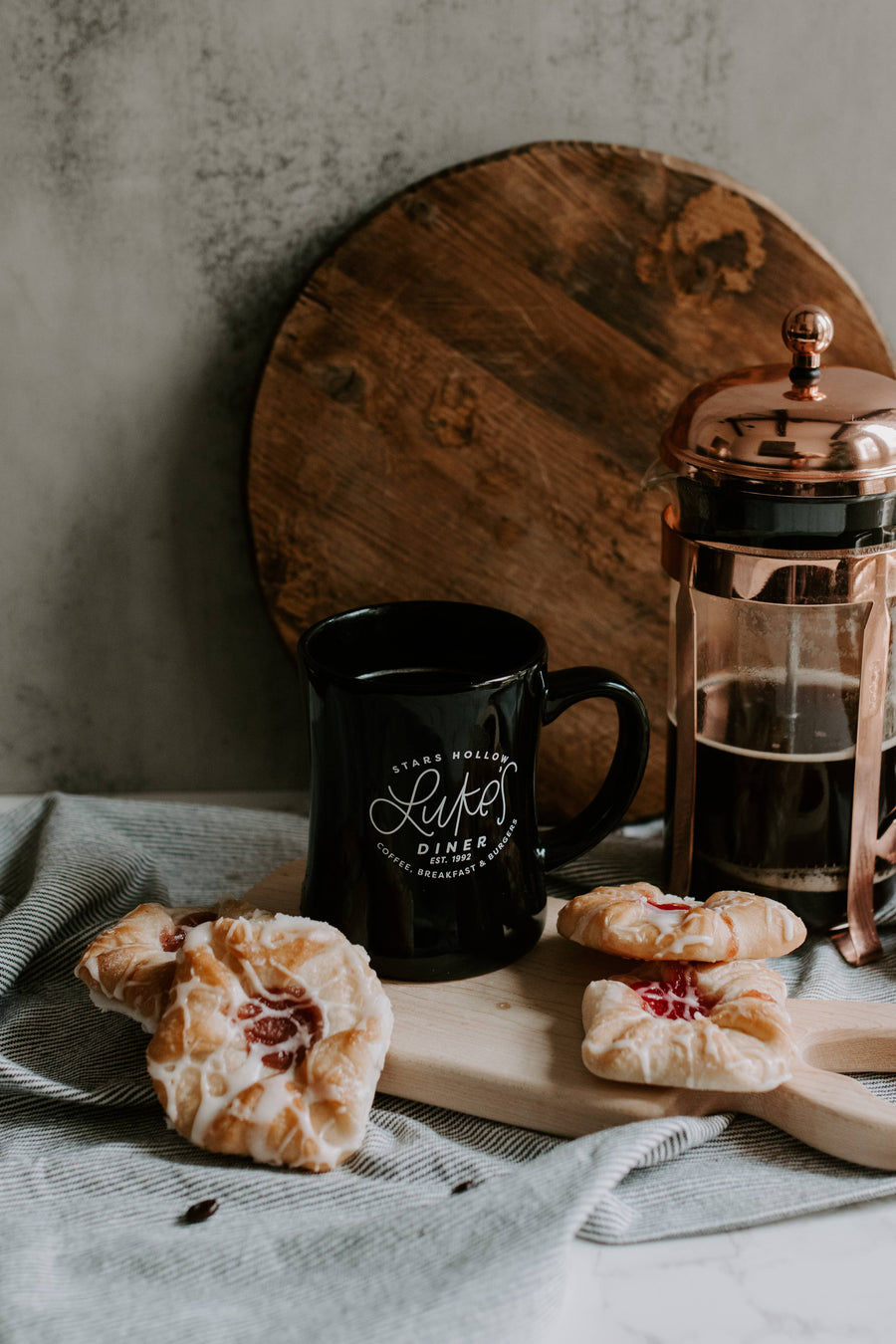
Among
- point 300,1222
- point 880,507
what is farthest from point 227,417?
point 300,1222

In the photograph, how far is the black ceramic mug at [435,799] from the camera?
65cm

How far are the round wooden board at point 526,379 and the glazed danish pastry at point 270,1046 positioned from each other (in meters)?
0.37

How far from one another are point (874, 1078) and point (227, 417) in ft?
2.14

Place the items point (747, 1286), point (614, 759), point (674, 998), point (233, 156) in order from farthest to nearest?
point (233, 156), point (614, 759), point (674, 998), point (747, 1286)

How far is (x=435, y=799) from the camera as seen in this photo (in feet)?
2.16

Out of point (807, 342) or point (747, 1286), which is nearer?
point (747, 1286)

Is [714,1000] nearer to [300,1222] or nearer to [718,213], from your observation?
[300,1222]

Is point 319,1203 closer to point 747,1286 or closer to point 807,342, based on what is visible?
point 747,1286

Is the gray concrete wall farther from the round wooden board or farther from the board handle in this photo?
the board handle

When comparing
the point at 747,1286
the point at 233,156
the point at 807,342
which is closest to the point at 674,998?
the point at 747,1286

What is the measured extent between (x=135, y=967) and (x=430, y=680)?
26 centimetres

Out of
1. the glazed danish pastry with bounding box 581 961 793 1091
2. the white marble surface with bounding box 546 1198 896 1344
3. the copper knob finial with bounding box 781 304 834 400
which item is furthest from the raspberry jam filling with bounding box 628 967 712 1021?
the copper knob finial with bounding box 781 304 834 400

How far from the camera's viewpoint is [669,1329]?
0.51 m

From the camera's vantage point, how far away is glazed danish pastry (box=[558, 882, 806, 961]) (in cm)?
64
